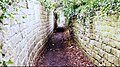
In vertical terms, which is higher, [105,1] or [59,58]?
[105,1]

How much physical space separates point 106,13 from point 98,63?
1347 mm

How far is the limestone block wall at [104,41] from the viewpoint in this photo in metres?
3.78

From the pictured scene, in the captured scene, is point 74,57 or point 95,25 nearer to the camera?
point 95,25

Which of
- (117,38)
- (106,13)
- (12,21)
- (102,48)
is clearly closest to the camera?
(12,21)

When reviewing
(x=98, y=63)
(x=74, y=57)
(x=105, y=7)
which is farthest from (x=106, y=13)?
(x=74, y=57)

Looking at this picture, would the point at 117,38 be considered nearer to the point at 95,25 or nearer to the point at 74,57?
the point at 95,25

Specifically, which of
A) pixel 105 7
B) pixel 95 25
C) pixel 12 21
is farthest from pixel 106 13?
pixel 12 21

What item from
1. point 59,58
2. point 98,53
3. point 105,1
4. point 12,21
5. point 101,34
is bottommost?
point 59,58

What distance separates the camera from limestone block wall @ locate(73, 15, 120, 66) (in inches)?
149

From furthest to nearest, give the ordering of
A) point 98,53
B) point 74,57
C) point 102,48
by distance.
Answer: point 74,57 < point 98,53 < point 102,48

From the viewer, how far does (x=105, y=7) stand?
14.2 feet

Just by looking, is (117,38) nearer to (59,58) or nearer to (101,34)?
(101,34)

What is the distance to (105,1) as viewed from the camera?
14.5 ft

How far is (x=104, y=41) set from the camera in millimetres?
4445
